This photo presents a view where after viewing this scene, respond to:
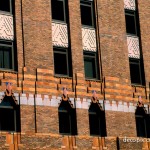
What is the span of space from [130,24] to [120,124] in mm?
6487

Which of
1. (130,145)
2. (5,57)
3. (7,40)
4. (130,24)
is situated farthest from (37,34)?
(130,145)

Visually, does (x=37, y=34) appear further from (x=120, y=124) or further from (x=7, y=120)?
(x=120, y=124)

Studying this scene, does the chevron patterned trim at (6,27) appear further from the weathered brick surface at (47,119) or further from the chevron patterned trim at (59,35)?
the weathered brick surface at (47,119)

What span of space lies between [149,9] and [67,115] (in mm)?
9215

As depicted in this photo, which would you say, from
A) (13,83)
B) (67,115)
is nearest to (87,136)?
(67,115)

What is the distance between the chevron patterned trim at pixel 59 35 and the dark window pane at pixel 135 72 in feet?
15.4

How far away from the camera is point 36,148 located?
23.8 m

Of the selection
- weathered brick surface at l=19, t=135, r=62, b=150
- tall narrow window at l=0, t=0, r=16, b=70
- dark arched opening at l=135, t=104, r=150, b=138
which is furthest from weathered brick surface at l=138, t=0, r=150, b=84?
tall narrow window at l=0, t=0, r=16, b=70

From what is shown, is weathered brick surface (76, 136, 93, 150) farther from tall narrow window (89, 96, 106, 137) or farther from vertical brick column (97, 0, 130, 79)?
vertical brick column (97, 0, 130, 79)

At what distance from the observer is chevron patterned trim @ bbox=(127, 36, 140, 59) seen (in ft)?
95.8

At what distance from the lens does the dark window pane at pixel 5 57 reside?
2481cm

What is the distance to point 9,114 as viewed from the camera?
79.6 ft

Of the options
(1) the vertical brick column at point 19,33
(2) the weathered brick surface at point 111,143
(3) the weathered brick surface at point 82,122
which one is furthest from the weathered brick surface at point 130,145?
(1) the vertical brick column at point 19,33

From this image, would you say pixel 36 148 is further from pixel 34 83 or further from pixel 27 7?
pixel 27 7
